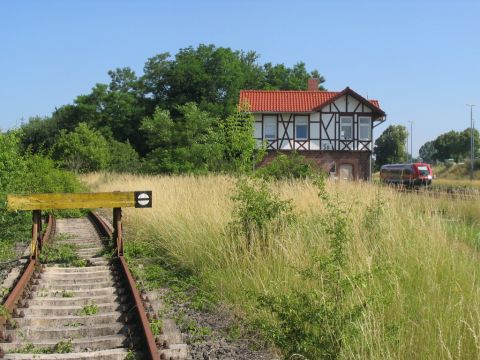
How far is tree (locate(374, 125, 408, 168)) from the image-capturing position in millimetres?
95750

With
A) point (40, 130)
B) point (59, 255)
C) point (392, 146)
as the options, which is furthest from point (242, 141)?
point (392, 146)

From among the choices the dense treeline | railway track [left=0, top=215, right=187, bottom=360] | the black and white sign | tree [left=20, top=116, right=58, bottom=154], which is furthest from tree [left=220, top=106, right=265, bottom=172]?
tree [left=20, top=116, right=58, bottom=154]

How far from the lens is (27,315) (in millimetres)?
6375

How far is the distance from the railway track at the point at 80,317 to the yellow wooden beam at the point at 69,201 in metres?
0.93

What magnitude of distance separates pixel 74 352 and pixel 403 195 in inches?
276

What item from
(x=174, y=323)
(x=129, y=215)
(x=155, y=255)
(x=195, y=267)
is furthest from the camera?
→ (x=129, y=215)

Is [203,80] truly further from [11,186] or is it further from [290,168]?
[11,186]

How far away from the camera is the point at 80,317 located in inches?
250

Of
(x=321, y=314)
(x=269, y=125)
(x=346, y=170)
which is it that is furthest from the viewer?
(x=269, y=125)

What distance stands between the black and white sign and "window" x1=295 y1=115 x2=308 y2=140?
126 ft

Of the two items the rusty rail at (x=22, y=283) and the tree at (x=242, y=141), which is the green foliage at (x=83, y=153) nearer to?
the tree at (x=242, y=141)

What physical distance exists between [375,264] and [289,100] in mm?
43651

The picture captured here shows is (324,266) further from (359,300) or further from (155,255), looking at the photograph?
(155,255)

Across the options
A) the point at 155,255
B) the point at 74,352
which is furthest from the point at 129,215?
the point at 74,352
